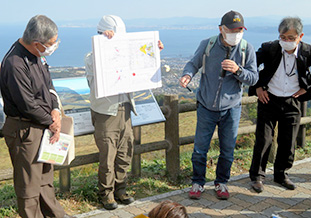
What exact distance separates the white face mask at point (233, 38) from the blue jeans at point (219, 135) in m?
0.73

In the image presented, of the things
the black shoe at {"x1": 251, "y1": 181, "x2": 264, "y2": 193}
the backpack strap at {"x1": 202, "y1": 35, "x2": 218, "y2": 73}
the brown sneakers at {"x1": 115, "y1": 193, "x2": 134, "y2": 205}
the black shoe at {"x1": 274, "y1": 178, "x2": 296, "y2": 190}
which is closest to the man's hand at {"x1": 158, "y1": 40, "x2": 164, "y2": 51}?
the backpack strap at {"x1": 202, "y1": 35, "x2": 218, "y2": 73}

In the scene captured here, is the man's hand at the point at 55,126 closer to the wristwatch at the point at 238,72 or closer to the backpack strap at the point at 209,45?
the backpack strap at the point at 209,45

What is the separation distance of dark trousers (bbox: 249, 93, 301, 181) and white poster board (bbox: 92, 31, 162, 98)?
1392 millimetres

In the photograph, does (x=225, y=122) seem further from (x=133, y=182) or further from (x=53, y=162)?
(x=53, y=162)

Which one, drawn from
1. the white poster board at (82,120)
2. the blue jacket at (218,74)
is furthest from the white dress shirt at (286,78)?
the white poster board at (82,120)

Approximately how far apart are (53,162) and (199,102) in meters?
1.82

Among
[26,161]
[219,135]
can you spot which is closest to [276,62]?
[219,135]

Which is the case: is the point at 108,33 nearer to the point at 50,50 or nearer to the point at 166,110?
the point at 50,50

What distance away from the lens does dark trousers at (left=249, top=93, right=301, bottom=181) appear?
478cm

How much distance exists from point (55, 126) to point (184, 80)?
151cm

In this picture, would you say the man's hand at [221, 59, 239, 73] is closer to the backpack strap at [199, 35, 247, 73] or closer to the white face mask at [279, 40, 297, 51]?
the backpack strap at [199, 35, 247, 73]

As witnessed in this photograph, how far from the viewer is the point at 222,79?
435 centimetres

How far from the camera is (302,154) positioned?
6465 millimetres

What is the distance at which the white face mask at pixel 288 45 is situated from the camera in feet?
14.8
